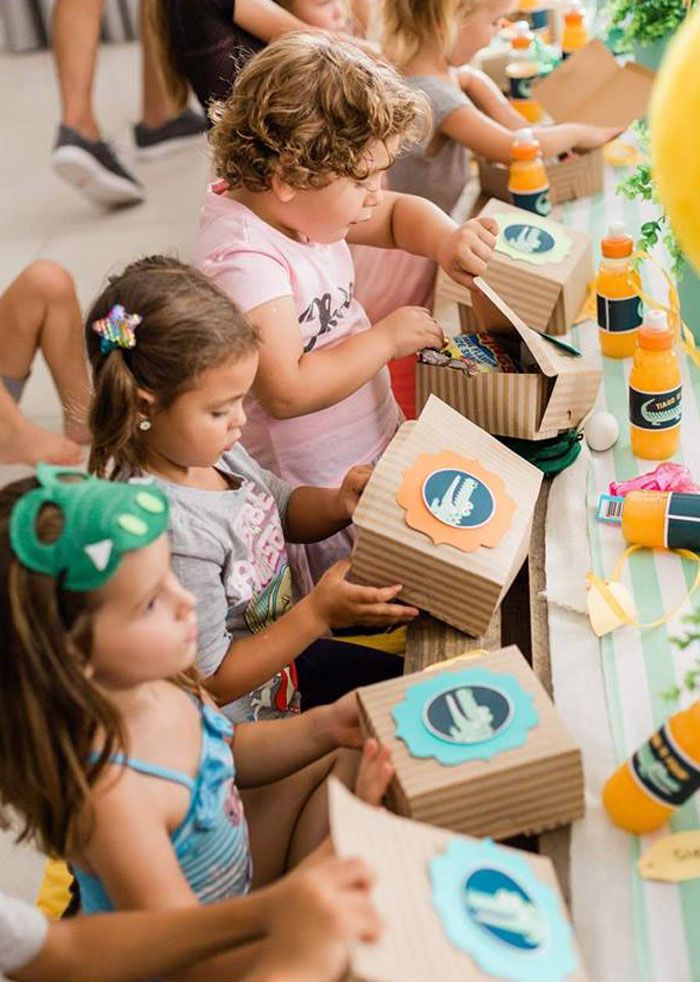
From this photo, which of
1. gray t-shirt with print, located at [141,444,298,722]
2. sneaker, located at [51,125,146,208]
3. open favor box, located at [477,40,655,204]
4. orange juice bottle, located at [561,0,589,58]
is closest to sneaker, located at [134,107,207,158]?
sneaker, located at [51,125,146,208]

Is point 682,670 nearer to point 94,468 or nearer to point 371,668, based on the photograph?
point 371,668

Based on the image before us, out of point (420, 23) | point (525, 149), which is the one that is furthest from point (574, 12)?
point (525, 149)

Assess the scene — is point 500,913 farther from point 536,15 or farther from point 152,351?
point 536,15

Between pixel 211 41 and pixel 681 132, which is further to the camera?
pixel 211 41

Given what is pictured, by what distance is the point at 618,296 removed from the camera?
6.23 ft

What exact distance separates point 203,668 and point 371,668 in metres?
0.31

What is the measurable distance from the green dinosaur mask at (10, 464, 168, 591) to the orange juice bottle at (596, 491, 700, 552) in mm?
680

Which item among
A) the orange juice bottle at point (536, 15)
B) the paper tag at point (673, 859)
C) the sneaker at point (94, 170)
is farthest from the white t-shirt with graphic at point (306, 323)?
the sneaker at point (94, 170)

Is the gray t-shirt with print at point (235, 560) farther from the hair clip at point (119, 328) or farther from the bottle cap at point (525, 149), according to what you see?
the bottle cap at point (525, 149)

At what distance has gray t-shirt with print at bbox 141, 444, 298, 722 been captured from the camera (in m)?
1.45

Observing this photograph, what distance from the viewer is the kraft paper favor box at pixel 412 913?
2.94 ft

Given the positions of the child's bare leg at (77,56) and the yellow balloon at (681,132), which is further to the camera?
the child's bare leg at (77,56)

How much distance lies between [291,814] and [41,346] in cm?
169

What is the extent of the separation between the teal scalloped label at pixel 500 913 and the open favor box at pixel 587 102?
5.83ft
